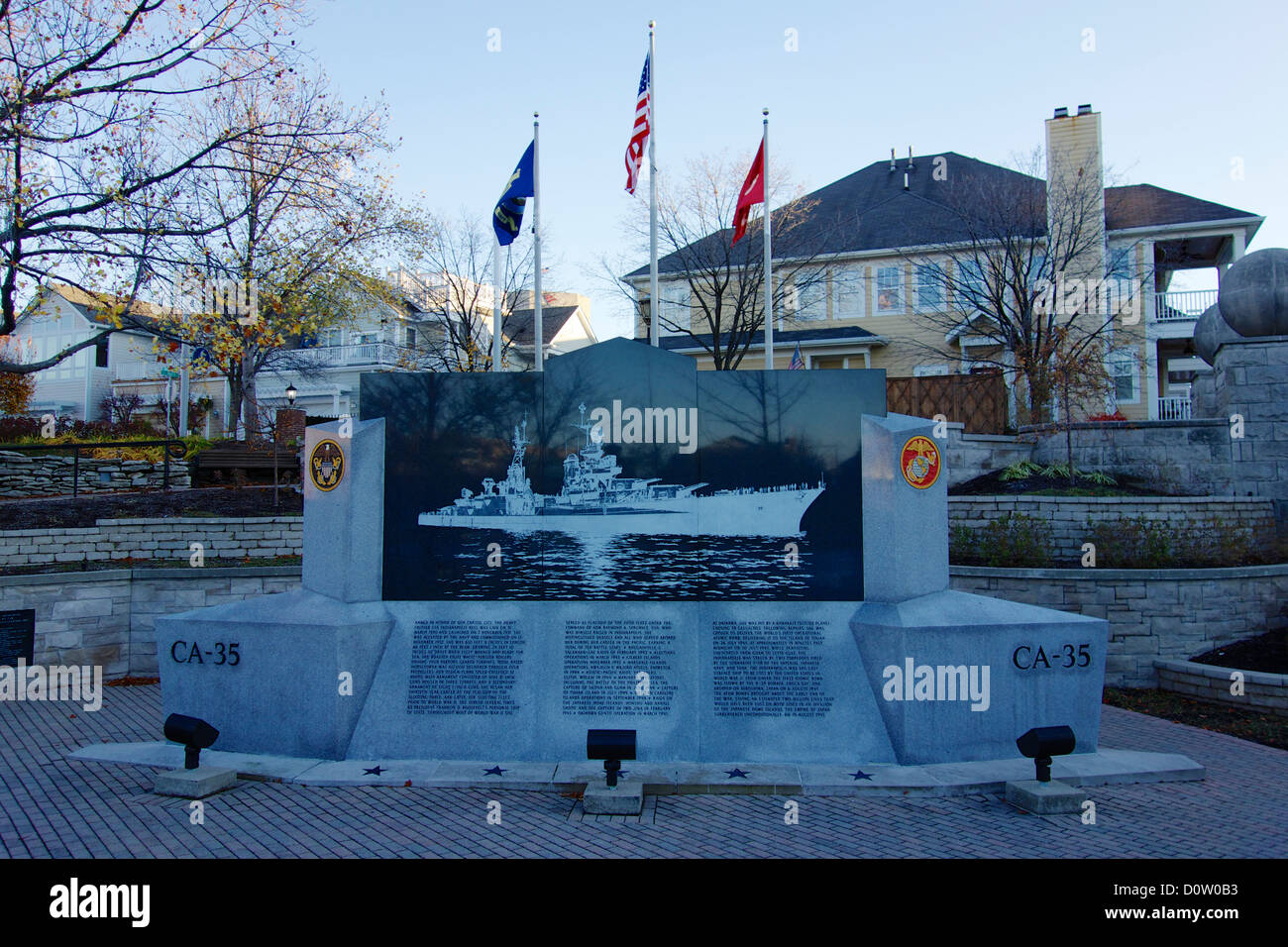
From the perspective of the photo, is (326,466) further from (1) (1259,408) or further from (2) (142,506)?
(1) (1259,408)

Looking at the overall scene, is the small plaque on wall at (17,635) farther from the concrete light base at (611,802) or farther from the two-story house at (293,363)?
the two-story house at (293,363)

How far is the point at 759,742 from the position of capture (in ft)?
26.1

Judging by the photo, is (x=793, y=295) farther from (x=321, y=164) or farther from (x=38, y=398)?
(x=38, y=398)

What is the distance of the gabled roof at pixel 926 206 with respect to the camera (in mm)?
24938

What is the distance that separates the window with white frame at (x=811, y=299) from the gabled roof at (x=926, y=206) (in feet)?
3.24

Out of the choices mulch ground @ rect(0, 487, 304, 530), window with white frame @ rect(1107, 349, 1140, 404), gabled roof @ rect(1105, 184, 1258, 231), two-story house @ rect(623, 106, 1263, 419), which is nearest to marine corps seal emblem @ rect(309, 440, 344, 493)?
mulch ground @ rect(0, 487, 304, 530)

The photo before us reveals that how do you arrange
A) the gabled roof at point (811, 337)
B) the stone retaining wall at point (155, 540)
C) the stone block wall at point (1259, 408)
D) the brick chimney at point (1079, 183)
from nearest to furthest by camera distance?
the stone retaining wall at point (155, 540), the stone block wall at point (1259, 408), the brick chimney at point (1079, 183), the gabled roof at point (811, 337)

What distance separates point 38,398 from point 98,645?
35.0 metres

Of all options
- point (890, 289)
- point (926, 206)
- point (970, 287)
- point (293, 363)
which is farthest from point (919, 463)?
point (293, 363)

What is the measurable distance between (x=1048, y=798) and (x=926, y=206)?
26046mm

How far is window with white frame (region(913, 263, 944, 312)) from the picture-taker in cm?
2644

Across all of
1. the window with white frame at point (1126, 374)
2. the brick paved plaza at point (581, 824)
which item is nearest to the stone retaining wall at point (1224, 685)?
the brick paved plaza at point (581, 824)

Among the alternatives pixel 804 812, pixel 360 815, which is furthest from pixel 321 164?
pixel 804 812

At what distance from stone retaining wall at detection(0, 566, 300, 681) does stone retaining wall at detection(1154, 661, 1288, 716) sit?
13052 mm
